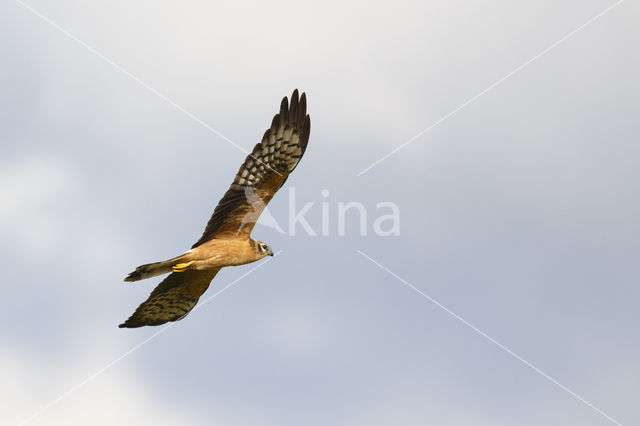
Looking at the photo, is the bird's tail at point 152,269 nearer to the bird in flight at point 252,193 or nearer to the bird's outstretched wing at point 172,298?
the bird in flight at point 252,193

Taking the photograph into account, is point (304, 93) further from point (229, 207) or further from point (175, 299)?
point (175, 299)

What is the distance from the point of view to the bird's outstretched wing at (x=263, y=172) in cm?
1299

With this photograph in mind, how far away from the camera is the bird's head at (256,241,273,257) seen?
13211 mm

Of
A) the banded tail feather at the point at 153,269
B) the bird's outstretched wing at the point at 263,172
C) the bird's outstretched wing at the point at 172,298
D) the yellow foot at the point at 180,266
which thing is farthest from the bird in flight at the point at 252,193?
the bird's outstretched wing at the point at 172,298

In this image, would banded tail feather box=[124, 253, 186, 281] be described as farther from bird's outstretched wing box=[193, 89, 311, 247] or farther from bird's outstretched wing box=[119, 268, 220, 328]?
bird's outstretched wing box=[119, 268, 220, 328]

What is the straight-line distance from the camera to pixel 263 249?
43.5 feet

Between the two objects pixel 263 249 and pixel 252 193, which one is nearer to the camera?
A: pixel 252 193

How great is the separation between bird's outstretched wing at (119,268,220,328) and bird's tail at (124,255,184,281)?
1.23m

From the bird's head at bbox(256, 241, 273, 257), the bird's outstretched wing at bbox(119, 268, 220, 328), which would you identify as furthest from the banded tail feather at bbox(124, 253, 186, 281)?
the bird's head at bbox(256, 241, 273, 257)

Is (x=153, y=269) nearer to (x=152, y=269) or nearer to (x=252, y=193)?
(x=152, y=269)

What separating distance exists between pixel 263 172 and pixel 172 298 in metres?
3.12

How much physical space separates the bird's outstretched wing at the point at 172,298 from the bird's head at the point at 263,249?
996 millimetres

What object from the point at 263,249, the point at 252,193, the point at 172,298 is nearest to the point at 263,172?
the point at 252,193

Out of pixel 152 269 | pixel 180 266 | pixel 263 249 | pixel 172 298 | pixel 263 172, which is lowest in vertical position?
pixel 172 298
